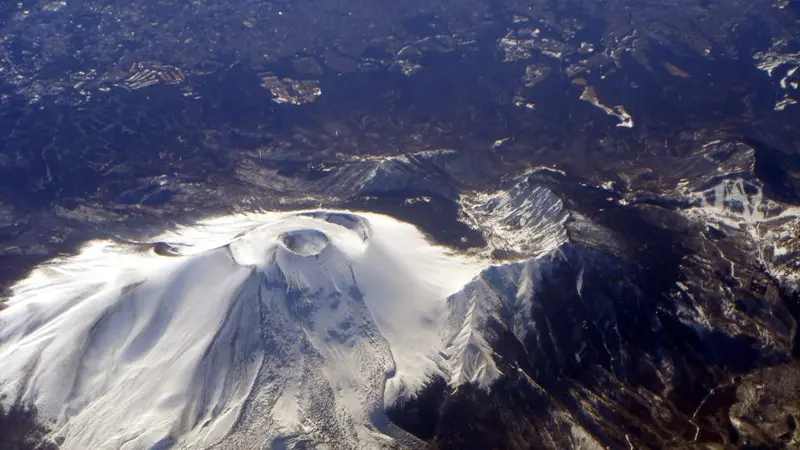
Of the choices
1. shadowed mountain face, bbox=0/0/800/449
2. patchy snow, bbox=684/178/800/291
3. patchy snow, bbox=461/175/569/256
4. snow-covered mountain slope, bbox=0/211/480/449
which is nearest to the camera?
snow-covered mountain slope, bbox=0/211/480/449

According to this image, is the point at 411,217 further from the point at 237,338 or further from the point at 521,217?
the point at 237,338

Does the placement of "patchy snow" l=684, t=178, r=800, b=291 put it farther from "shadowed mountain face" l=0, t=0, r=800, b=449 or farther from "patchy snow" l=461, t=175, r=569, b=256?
"patchy snow" l=461, t=175, r=569, b=256

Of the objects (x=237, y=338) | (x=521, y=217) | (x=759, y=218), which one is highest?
(x=521, y=217)

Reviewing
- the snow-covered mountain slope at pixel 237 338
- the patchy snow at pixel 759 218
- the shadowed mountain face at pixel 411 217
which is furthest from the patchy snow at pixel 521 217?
the patchy snow at pixel 759 218

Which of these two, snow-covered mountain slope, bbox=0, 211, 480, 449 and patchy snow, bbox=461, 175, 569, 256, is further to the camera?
patchy snow, bbox=461, 175, 569, 256

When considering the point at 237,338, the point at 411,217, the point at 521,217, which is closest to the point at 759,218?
the point at 521,217

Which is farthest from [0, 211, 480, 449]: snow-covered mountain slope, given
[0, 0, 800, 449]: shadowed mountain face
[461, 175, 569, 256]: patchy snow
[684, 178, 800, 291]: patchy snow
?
[684, 178, 800, 291]: patchy snow
